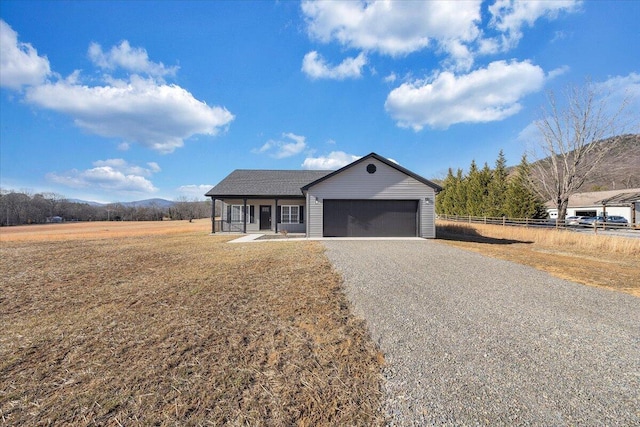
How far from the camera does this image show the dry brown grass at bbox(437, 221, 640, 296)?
22.5 feet

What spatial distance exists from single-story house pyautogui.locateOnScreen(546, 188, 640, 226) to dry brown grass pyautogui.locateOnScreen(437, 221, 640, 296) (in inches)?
739

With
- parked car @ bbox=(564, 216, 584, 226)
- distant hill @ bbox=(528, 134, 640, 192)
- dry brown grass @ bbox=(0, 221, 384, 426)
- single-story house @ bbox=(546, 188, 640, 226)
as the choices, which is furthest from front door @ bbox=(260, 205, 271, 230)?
single-story house @ bbox=(546, 188, 640, 226)

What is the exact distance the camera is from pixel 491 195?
82.7 ft

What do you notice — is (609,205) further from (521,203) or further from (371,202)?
(371,202)

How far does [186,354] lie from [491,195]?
1137 inches

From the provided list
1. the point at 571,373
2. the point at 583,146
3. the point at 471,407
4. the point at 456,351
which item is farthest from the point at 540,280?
the point at 583,146

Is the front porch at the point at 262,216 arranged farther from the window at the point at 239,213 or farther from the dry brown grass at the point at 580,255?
the dry brown grass at the point at 580,255

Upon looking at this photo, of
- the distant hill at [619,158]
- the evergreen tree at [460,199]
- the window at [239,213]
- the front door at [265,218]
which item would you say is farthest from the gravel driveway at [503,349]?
the evergreen tree at [460,199]

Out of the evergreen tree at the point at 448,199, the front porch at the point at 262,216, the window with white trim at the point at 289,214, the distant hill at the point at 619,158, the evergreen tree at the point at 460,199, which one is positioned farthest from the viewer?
the evergreen tree at the point at 448,199

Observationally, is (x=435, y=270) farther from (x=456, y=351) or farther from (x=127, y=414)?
(x=127, y=414)

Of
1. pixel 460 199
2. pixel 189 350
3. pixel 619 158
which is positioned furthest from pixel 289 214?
pixel 619 158

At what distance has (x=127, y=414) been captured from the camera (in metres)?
2.28

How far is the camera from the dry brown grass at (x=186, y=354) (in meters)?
2.33

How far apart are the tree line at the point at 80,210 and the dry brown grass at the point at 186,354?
66125mm
